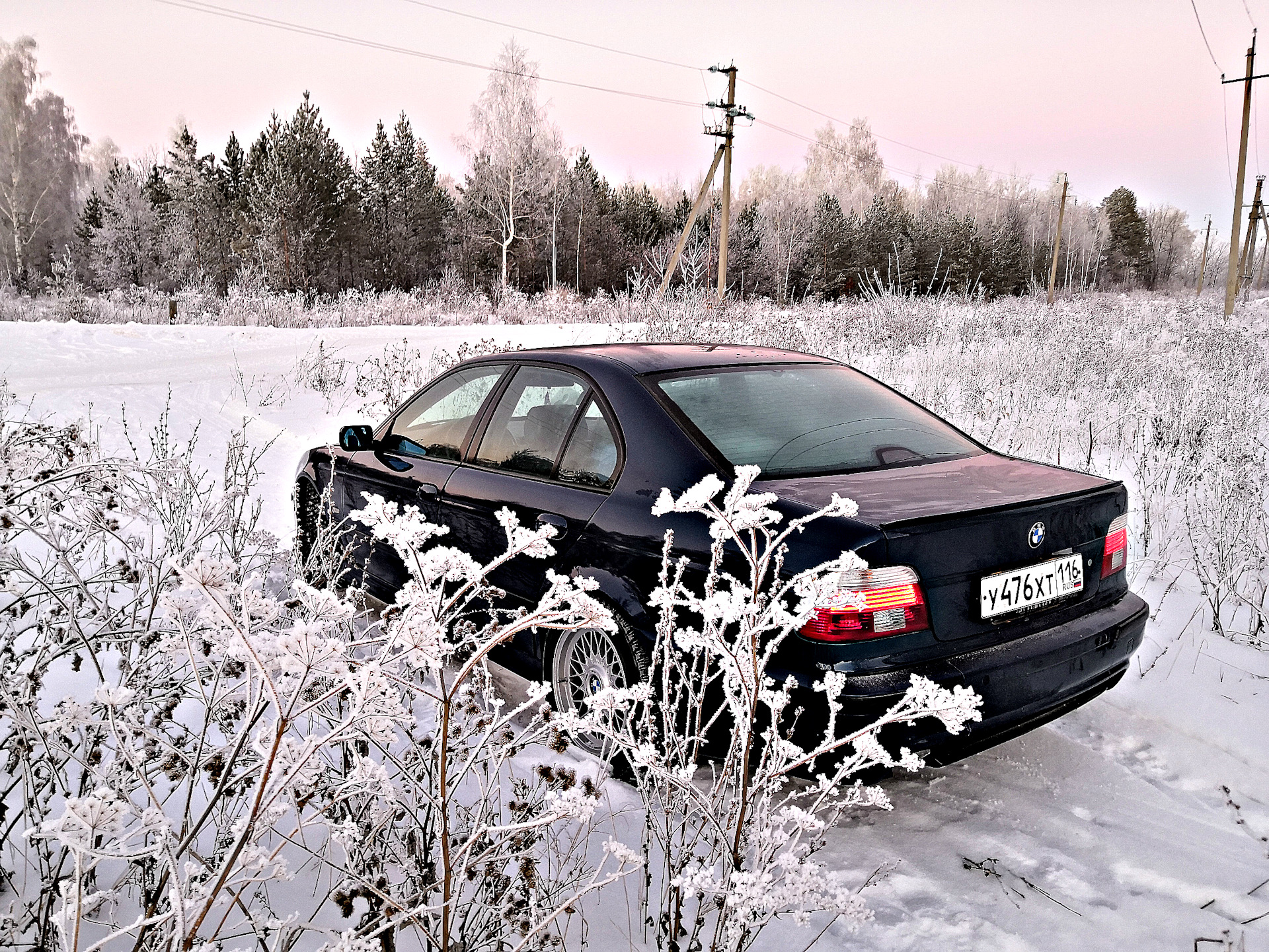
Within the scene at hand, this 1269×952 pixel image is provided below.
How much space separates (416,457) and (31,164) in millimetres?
53103

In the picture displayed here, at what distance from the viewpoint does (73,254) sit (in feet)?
130

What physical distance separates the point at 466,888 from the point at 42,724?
3.57 feet

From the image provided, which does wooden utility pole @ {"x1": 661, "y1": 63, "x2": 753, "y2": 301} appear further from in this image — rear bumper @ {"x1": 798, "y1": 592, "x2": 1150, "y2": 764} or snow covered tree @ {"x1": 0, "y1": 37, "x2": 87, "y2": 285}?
snow covered tree @ {"x1": 0, "y1": 37, "x2": 87, "y2": 285}

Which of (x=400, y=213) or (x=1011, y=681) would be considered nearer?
(x=1011, y=681)

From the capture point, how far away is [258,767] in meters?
1.40

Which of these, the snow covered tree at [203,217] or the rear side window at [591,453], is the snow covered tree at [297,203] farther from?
the rear side window at [591,453]

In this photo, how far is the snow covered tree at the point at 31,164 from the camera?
4153cm

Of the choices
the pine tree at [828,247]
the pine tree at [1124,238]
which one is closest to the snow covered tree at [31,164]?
the pine tree at [828,247]

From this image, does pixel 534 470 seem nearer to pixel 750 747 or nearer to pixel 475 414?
pixel 475 414

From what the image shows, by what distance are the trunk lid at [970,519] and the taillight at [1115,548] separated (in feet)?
0.13

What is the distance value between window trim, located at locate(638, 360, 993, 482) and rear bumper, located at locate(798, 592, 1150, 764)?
27.1 inches

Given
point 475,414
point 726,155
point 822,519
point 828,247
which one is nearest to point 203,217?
point 726,155

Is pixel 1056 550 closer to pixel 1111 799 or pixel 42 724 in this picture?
pixel 1111 799

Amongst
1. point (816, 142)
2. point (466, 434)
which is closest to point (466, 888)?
point (466, 434)
